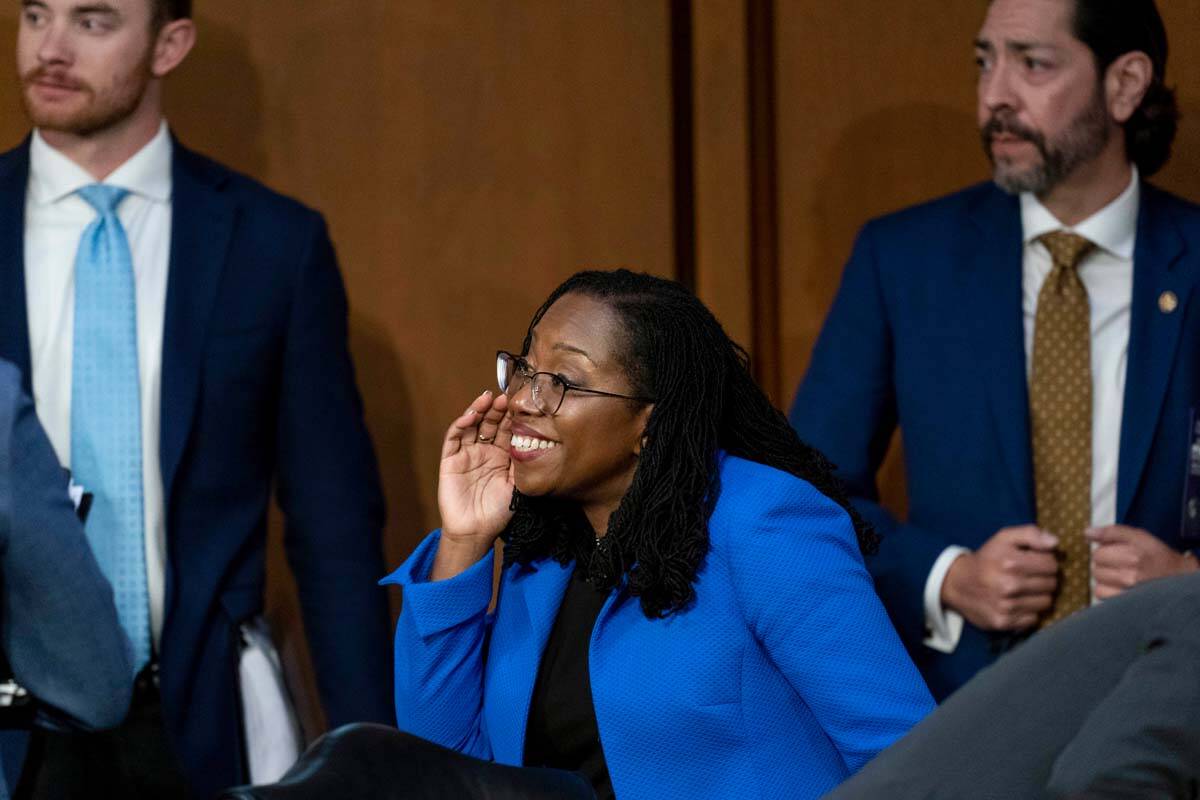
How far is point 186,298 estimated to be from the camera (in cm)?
301

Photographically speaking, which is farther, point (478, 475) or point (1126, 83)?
point (1126, 83)

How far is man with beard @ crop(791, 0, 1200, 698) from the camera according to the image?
3.05 metres

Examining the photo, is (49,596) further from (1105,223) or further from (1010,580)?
(1105,223)

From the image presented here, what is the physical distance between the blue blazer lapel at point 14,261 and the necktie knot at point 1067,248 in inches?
68.2

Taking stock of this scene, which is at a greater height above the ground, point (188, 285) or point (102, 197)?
point (102, 197)

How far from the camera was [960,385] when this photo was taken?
3.12 meters

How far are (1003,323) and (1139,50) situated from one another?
1.86 feet

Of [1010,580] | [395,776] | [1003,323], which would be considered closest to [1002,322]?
[1003,323]

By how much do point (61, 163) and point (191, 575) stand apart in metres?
0.73

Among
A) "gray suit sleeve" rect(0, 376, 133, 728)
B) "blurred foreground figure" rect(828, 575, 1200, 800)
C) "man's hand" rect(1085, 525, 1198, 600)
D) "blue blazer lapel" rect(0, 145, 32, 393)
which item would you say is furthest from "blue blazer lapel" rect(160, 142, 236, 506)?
"blurred foreground figure" rect(828, 575, 1200, 800)

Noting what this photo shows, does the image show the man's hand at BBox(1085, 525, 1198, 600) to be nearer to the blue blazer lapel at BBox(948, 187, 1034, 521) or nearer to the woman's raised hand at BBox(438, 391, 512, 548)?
the blue blazer lapel at BBox(948, 187, 1034, 521)

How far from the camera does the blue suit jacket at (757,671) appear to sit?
1938 millimetres

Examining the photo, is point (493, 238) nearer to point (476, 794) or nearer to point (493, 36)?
point (493, 36)

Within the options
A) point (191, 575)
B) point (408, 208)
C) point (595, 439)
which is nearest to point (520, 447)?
point (595, 439)
